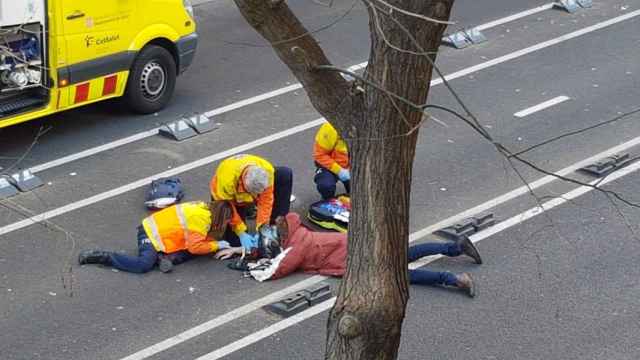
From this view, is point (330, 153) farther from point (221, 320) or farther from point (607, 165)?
point (607, 165)

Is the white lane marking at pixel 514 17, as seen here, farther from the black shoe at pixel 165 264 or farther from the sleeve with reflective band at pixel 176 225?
the black shoe at pixel 165 264

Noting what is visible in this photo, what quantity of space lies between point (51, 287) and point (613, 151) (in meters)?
5.70

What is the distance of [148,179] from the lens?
11727mm

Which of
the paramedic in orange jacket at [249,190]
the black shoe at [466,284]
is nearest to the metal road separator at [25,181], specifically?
the paramedic in orange jacket at [249,190]

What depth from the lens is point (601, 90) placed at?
14102 mm

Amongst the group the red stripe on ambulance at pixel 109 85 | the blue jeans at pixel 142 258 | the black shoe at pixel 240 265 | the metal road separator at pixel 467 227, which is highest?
the red stripe on ambulance at pixel 109 85

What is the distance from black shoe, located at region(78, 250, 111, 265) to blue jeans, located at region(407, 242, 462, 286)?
2366 mm

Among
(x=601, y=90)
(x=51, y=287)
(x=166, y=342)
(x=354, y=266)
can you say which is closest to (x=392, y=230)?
(x=354, y=266)

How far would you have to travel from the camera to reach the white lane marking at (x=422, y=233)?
8.88m

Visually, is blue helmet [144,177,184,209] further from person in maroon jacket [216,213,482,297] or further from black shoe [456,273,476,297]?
black shoe [456,273,476,297]

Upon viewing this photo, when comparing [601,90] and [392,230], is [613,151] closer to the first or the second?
[601,90]

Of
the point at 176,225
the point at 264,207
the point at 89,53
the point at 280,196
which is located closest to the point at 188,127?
the point at 89,53

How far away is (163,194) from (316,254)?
6.10ft

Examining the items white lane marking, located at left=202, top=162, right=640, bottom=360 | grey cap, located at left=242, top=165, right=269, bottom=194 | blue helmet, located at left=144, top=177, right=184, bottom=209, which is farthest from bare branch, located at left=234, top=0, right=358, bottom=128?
blue helmet, located at left=144, top=177, right=184, bottom=209
